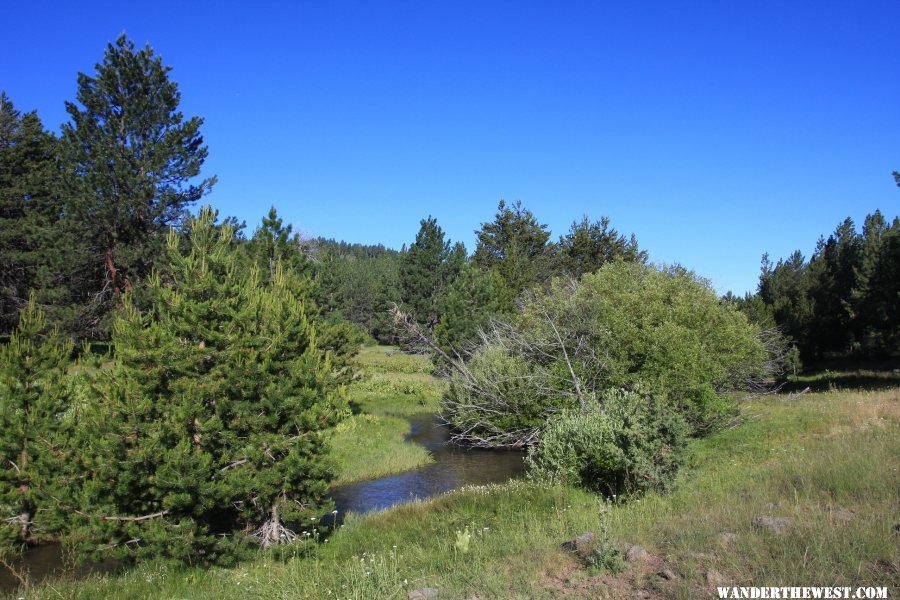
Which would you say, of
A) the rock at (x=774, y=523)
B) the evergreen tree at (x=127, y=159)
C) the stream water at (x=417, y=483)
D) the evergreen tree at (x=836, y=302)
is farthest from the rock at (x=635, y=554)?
the evergreen tree at (x=836, y=302)

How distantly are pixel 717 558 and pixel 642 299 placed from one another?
1571 cm

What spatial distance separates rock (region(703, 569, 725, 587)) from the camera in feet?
16.9

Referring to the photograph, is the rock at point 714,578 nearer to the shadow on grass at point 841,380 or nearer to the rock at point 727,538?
the rock at point 727,538

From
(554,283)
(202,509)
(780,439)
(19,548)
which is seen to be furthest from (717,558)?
(554,283)

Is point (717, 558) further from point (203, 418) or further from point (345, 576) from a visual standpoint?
point (203, 418)

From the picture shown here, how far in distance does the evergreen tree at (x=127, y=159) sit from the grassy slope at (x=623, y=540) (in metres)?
20.5

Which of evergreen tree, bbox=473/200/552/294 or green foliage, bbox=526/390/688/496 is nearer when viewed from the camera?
green foliage, bbox=526/390/688/496

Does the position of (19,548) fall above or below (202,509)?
below

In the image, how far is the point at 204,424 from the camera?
9.99 meters

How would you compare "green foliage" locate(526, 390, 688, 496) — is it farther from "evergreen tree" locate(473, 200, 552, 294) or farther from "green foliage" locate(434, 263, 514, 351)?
"evergreen tree" locate(473, 200, 552, 294)

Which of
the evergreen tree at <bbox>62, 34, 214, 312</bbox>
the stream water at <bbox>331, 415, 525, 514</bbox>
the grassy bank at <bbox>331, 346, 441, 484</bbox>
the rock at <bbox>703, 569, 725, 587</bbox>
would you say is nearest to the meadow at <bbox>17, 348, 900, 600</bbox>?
the rock at <bbox>703, 569, 725, 587</bbox>

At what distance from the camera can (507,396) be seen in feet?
72.1

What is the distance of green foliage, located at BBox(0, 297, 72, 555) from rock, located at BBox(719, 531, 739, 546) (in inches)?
458

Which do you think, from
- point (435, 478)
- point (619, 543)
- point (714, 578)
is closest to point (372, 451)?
point (435, 478)
